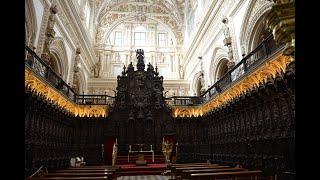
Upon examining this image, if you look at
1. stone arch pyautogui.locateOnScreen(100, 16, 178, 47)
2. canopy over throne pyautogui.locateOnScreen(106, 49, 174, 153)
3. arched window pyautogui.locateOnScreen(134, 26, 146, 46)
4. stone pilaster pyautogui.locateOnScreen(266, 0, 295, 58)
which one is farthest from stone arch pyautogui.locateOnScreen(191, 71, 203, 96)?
stone pilaster pyautogui.locateOnScreen(266, 0, 295, 58)

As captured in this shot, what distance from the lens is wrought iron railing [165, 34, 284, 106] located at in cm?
976

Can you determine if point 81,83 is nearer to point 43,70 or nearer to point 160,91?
point 160,91

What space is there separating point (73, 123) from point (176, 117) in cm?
724

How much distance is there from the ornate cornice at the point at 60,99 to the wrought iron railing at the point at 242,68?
552 centimetres

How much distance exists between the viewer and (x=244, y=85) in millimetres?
11789

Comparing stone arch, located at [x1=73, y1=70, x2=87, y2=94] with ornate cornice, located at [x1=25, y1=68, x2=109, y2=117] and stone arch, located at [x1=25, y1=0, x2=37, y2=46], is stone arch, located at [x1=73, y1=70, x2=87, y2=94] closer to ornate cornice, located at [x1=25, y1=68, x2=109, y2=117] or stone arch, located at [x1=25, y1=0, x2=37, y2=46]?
ornate cornice, located at [x1=25, y1=68, x2=109, y2=117]

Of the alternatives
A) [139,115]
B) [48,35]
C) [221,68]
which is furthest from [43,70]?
[221,68]

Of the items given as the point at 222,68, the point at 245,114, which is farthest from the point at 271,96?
the point at 222,68

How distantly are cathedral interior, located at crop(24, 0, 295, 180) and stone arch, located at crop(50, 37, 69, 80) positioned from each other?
8 cm

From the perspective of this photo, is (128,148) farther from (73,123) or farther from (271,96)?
(271,96)

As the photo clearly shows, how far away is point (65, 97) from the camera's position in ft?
49.9

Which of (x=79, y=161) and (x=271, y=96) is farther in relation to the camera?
(x=79, y=161)

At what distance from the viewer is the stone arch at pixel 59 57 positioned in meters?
16.0

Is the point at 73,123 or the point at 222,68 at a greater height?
the point at 222,68
